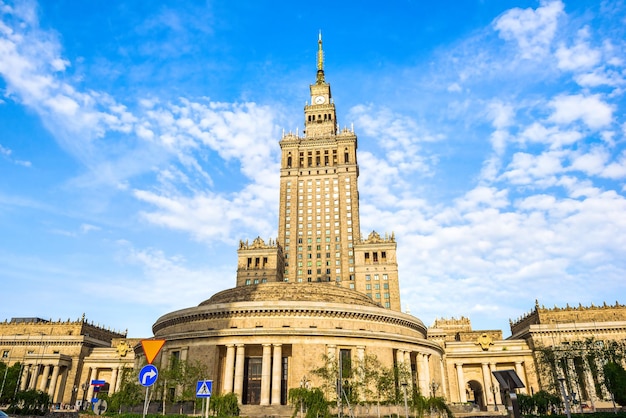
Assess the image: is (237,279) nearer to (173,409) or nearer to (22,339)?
(22,339)

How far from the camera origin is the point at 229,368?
54.4 meters

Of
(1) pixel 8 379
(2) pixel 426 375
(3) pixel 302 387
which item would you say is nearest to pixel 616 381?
(2) pixel 426 375

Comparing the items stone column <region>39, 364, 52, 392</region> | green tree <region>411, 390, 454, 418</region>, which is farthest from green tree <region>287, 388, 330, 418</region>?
stone column <region>39, 364, 52, 392</region>

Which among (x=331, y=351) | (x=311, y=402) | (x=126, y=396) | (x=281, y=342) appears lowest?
(x=311, y=402)

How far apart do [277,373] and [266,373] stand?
143 centimetres

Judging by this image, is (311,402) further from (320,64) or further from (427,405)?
(320,64)

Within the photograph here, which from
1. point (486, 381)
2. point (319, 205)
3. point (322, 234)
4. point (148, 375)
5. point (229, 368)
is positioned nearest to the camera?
point (148, 375)

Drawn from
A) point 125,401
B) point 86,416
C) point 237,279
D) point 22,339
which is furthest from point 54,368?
point 86,416

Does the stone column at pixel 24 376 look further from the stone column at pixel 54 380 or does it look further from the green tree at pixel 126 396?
the green tree at pixel 126 396

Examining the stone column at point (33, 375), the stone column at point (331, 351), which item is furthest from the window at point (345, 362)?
the stone column at point (33, 375)

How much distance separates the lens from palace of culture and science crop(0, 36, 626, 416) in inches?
2184

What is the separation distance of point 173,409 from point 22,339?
213ft

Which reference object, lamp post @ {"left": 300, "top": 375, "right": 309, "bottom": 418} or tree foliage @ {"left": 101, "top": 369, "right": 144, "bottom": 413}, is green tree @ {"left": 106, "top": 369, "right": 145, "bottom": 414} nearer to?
tree foliage @ {"left": 101, "top": 369, "right": 144, "bottom": 413}

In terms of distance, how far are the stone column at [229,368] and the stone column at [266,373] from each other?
3896 mm
